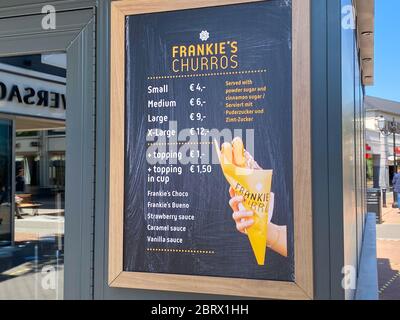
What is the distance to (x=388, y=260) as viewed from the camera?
842 centimetres

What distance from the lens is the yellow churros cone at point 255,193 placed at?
2.63 meters

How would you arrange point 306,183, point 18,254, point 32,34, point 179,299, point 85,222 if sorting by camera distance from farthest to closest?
point 18,254 < point 32,34 < point 85,222 < point 179,299 < point 306,183

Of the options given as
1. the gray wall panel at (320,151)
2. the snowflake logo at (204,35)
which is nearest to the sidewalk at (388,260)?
the gray wall panel at (320,151)

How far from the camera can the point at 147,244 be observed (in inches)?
111

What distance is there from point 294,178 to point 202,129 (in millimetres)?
594

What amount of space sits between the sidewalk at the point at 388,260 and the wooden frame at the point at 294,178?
3.77 meters

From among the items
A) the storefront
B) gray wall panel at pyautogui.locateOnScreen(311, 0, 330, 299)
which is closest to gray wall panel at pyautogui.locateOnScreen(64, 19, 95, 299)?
the storefront

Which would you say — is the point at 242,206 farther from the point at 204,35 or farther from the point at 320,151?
the point at 204,35

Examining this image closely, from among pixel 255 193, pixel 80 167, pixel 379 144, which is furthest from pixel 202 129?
pixel 379 144

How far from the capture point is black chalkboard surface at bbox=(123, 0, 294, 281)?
2629 mm

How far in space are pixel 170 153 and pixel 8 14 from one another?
158 cm

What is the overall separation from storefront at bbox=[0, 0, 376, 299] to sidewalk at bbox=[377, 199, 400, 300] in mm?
3827

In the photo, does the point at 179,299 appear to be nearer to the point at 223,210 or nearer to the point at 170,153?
the point at 223,210

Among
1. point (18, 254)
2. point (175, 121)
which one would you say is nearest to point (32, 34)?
point (175, 121)
